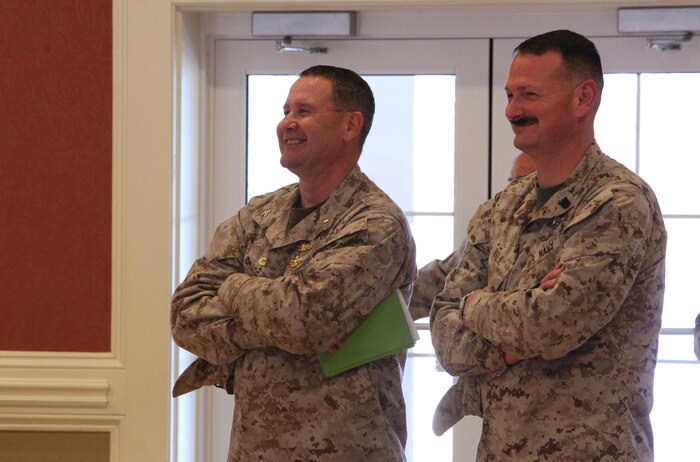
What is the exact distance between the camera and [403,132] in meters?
3.48

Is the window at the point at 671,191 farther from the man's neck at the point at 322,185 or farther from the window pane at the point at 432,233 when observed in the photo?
the man's neck at the point at 322,185

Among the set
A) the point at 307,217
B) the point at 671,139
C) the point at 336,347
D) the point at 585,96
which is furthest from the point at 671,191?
the point at 336,347

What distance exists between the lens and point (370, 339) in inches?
91.9

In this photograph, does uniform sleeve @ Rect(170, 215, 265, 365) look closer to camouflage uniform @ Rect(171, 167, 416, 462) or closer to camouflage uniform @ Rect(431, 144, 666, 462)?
camouflage uniform @ Rect(171, 167, 416, 462)

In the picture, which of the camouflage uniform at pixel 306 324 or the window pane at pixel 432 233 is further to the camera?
the window pane at pixel 432 233

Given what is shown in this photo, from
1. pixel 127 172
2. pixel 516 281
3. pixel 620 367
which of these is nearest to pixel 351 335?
pixel 516 281

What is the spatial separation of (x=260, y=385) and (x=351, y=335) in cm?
25

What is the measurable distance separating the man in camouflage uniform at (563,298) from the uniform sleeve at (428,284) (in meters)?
0.81

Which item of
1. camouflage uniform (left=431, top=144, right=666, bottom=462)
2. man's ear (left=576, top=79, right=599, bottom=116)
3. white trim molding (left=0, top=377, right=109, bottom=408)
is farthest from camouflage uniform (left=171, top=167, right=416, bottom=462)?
white trim molding (left=0, top=377, right=109, bottom=408)

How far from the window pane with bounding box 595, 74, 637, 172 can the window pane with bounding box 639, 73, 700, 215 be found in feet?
0.09

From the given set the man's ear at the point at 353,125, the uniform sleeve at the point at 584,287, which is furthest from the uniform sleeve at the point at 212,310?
the uniform sleeve at the point at 584,287

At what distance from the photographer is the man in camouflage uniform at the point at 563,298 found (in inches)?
78.7

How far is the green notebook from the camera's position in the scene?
2326mm

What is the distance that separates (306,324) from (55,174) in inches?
56.2
